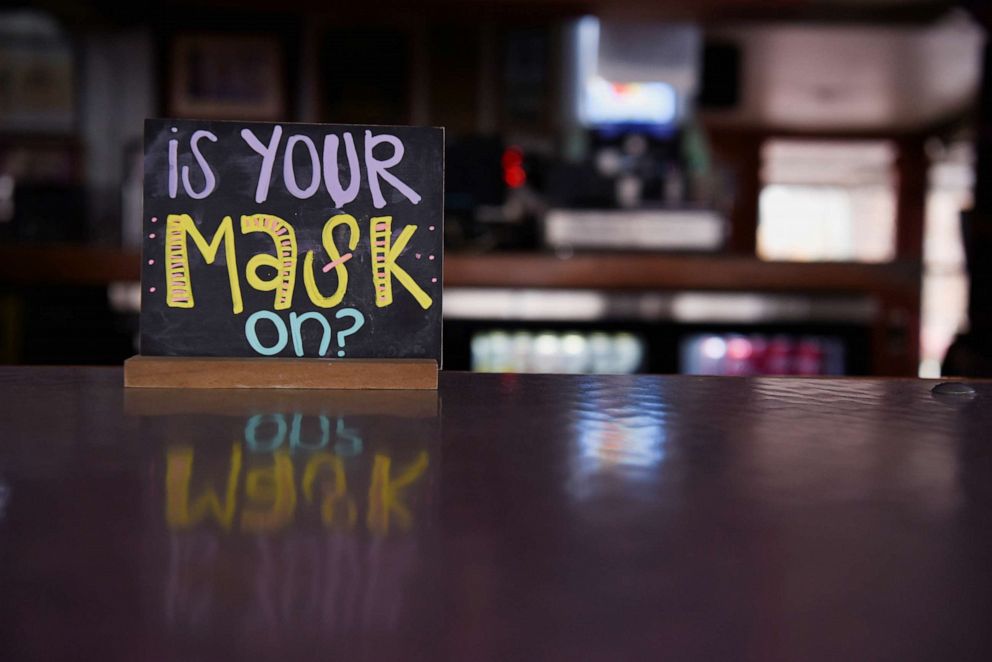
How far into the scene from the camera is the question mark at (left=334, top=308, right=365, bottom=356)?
775mm

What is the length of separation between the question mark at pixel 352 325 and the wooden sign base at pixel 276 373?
35 mm

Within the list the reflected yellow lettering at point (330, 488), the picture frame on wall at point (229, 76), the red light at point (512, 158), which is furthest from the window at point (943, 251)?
the reflected yellow lettering at point (330, 488)

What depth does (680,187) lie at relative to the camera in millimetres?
4715

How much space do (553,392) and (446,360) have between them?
6.38ft

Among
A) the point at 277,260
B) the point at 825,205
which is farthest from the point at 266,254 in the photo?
the point at 825,205

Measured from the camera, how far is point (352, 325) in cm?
78

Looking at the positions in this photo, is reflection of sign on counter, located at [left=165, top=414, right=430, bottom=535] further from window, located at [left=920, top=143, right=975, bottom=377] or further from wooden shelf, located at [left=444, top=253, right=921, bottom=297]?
window, located at [left=920, top=143, right=975, bottom=377]

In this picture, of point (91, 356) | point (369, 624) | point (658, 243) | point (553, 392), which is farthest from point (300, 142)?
point (658, 243)

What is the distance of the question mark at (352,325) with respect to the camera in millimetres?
775

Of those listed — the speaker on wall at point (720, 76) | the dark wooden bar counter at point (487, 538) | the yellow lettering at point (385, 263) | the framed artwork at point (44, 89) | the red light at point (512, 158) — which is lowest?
the dark wooden bar counter at point (487, 538)

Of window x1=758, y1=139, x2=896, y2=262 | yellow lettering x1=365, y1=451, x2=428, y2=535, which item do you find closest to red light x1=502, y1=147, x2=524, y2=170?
yellow lettering x1=365, y1=451, x2=428, y2=535

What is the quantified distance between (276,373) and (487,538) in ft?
1.44

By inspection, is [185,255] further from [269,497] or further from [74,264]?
[74,264]

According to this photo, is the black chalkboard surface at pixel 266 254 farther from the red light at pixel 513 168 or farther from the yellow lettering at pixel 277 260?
the red light at pixel 513 168
